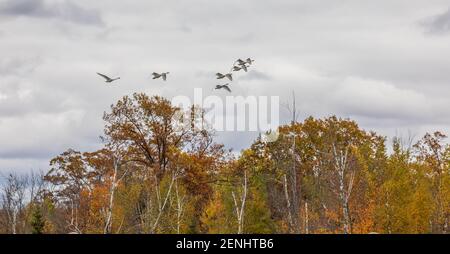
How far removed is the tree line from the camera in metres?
42.9

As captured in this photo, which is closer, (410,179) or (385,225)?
(385,225)

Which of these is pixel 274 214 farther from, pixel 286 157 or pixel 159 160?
pixel 159 160

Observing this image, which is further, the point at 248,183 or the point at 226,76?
the point at 248,183

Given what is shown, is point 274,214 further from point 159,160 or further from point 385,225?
point 385,225

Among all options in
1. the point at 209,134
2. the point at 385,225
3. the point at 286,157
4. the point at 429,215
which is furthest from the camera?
the point at 209,134

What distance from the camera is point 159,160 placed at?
49938 mm

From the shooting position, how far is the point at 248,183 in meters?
51.5

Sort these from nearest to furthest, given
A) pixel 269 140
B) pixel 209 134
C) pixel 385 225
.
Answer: pixel 385 225 < pixel 209 134 < pixel 269 140

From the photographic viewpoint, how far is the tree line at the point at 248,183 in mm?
42875
